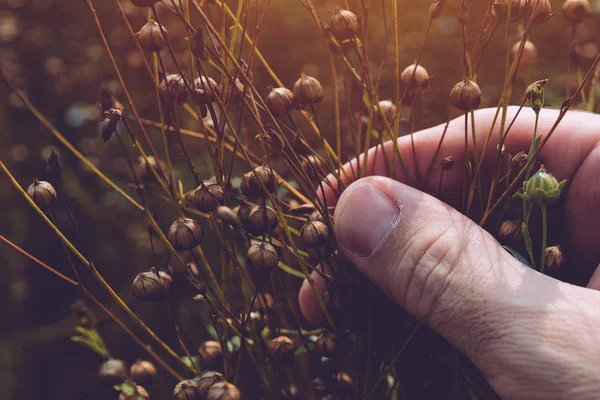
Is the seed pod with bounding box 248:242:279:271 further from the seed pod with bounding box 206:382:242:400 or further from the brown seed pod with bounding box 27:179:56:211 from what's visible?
the brown seed pod with bounding box 27:179:56:211

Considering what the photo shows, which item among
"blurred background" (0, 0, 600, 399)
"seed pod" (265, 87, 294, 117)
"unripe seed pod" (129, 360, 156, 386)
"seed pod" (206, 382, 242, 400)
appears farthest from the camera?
"blurred background" (0, 0, 600, 399)

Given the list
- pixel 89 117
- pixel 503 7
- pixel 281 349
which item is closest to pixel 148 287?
pixel 281 349

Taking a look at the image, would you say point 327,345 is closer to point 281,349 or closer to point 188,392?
point 281,349

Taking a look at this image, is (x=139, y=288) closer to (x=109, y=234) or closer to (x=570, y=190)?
(x=570, y=190)

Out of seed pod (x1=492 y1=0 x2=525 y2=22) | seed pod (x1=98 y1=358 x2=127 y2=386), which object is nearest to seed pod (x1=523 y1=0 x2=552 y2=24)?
seed pod (x1=492 y1=0 x2=525 y2=22)

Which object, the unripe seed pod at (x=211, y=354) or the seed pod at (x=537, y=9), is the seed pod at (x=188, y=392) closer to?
the unripe seed pod at (x=211, y=354)

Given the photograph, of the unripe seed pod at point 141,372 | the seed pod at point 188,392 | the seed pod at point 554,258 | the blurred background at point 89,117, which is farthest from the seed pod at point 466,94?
the blurred background at point 89,117

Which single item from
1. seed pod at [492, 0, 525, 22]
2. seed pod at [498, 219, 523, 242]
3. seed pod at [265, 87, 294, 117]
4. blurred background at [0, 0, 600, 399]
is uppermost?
seed pod at [492, 0, 525, 22]
